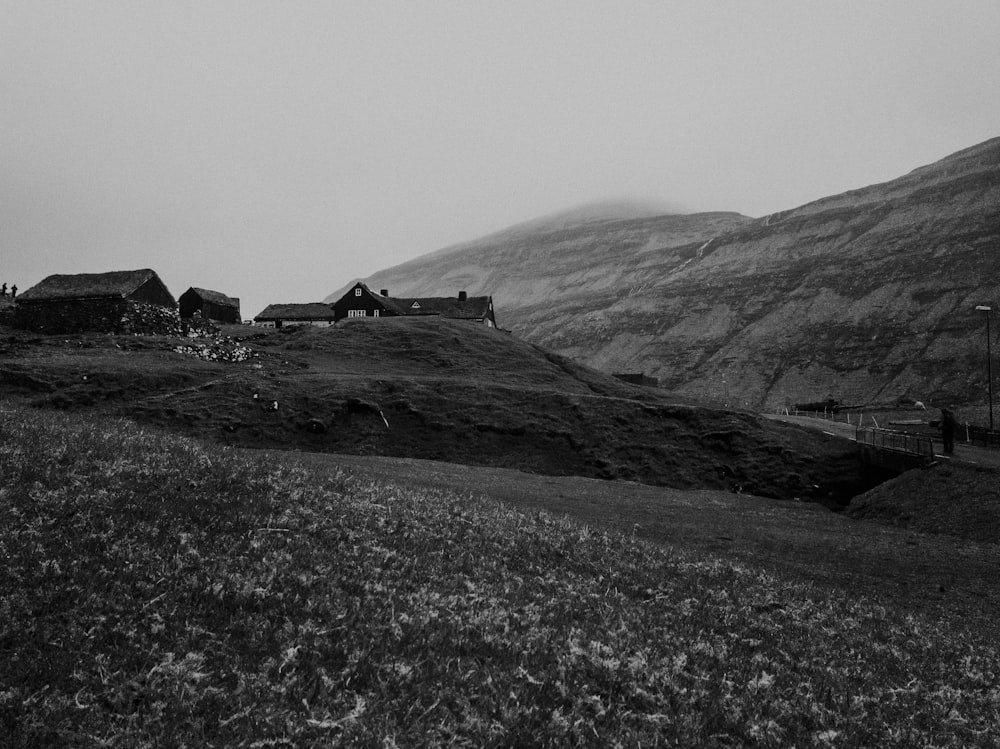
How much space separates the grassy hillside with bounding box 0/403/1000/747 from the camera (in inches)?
287

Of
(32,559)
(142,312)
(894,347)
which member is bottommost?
(894,347)

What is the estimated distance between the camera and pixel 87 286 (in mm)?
84750

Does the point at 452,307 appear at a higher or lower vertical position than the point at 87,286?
lower

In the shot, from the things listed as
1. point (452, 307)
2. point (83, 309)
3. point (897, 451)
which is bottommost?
point (897, 451)

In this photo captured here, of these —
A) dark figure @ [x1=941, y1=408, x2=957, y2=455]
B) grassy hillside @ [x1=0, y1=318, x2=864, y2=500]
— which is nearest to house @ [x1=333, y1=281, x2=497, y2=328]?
grassy hillside @ [x1=0, y1=318, x2=864, y2=500]

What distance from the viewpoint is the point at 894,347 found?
533ft

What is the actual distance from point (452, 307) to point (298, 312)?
121 feet

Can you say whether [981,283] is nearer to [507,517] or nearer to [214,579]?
[507,517]

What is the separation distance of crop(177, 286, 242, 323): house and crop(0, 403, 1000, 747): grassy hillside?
127 m

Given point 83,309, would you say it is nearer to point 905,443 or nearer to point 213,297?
point 213,297

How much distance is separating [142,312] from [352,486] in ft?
259

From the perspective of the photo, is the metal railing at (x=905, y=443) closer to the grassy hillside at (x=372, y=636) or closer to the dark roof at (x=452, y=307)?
the grassy hillside at (x=372, y=636)

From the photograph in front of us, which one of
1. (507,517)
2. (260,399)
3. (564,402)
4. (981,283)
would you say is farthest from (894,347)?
(507,517)

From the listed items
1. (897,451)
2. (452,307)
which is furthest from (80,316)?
(897,451)
